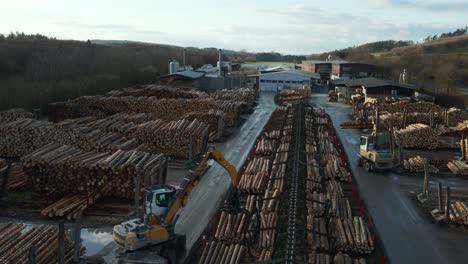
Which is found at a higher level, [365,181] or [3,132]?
[3,132]

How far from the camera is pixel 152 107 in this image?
34.8 m

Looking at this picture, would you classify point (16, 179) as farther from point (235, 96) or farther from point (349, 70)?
point (349, 70)

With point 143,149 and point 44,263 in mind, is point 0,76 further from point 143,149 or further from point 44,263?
point 44,263

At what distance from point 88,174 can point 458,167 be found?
1768 centimetres

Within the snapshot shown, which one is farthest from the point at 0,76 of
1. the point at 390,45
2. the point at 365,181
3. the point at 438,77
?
the point at 390,45

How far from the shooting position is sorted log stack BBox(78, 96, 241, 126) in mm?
34062

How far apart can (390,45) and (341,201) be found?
18582 centimetres

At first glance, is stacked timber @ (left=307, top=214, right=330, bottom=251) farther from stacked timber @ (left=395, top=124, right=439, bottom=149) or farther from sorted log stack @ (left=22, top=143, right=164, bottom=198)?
stacked timber @ (left=395, top=124, right=439, bottom=149)

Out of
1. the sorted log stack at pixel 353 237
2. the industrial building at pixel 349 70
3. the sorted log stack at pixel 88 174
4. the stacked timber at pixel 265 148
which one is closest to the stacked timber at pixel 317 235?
the sorted log stack at pixel 353 237

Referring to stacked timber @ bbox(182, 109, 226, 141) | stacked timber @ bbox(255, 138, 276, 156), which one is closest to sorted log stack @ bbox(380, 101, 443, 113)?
stacked timber @ bbox(182, 109, 226, 141)

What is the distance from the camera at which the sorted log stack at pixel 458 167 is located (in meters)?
21.8

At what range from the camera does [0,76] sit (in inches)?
1992

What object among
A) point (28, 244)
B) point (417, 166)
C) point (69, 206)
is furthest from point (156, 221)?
point (417, 166)

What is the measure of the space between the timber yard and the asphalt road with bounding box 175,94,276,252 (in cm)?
7
